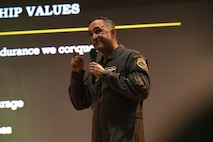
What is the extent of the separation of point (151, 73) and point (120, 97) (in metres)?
1.13

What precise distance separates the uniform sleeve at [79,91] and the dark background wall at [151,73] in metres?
0.96

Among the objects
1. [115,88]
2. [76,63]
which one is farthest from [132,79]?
[76,63]

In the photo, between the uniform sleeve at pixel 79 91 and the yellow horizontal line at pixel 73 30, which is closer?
the uniform sleeve at pixel 79 91

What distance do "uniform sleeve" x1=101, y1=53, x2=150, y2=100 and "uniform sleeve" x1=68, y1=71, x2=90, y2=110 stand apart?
237 millimetres

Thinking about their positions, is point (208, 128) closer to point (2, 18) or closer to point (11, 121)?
point (11, 121)

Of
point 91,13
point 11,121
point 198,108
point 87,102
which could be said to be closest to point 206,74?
point 198,108

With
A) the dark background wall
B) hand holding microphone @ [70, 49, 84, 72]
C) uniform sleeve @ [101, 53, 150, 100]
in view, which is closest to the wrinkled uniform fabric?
uniform sleeve @ [101, 53, 150, 100]

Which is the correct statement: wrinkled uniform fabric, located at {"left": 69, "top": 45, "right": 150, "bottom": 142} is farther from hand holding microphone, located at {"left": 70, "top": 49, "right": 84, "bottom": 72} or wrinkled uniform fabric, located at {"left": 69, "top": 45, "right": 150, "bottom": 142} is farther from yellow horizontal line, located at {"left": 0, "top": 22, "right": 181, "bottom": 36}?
yellow horizontal line, located at {"left": 0, "top": 22, "right": 181, "bottom": 36}

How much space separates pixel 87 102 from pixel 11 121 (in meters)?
1.12

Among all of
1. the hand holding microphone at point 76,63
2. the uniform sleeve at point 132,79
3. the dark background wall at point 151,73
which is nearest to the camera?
the uniform sleeve at point 132,79

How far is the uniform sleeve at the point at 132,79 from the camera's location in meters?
1.63

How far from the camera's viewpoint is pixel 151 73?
9.26ft

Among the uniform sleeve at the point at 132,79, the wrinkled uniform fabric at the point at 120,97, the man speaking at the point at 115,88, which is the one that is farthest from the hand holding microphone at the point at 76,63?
the uniform sleeve at the point at 132,79

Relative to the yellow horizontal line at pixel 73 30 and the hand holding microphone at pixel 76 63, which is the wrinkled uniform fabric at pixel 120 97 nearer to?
the hand holding microphone at pixel 76 63
